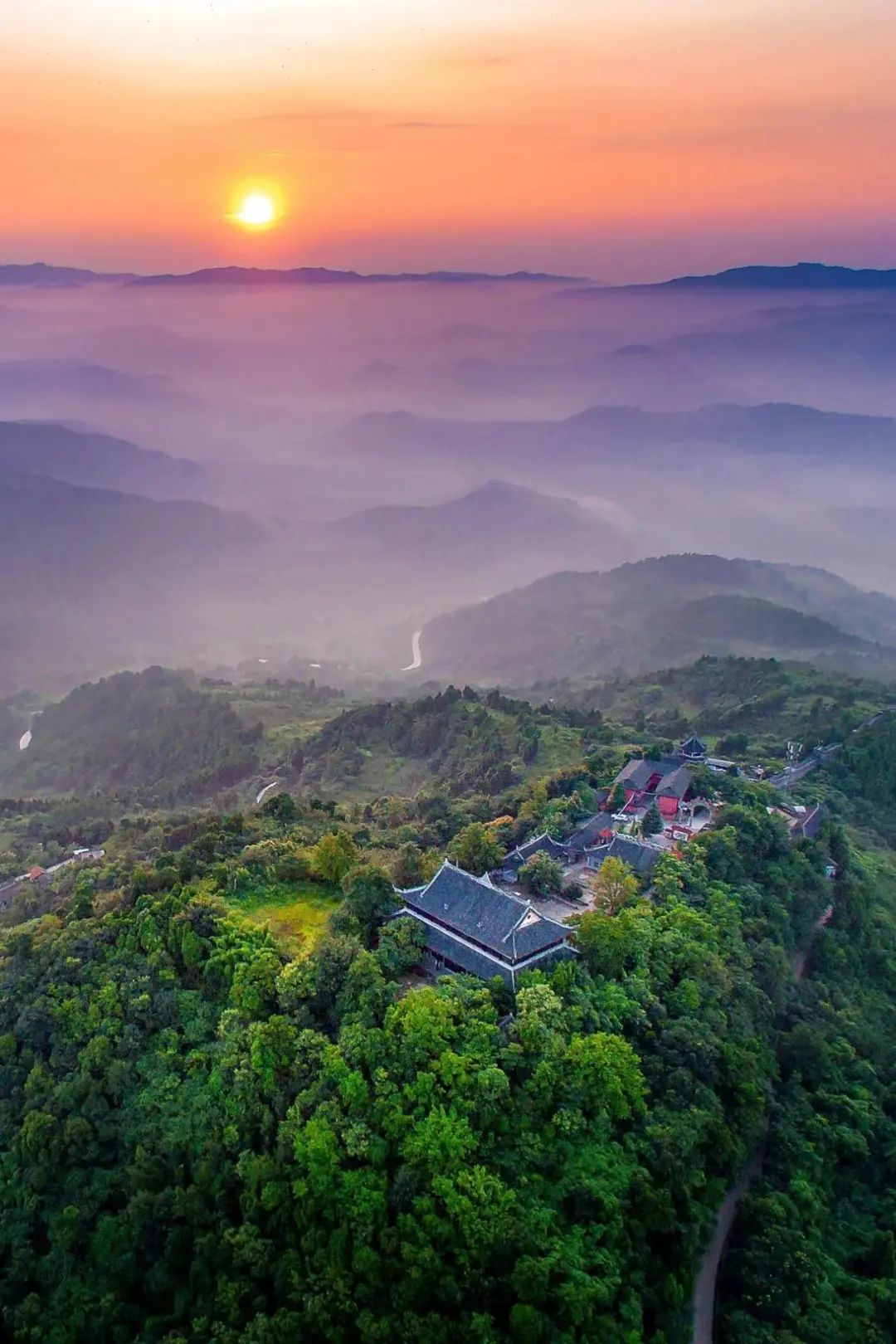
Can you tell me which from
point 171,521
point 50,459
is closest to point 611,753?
point 171,521

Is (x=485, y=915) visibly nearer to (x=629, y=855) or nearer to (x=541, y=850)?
(x=541, y=850)

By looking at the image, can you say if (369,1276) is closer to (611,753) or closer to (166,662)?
(611,753)

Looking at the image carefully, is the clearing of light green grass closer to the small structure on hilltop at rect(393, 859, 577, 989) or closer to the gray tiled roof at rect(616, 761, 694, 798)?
the small structure on hilltop at rect(393, 859, 577, 989)

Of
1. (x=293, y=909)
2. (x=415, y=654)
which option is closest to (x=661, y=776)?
(x=293, y=909)

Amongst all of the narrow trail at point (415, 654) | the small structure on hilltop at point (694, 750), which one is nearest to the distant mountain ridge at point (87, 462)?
the narrow trail at point (415, 654)

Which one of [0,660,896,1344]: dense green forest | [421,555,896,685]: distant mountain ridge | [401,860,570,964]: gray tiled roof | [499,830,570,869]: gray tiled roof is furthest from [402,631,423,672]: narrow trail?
[401,860,570,964]: gray tiled roof
